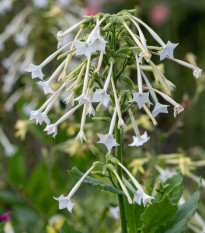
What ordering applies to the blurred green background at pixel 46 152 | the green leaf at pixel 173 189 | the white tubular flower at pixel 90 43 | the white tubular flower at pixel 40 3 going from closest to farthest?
the white tubular flower at pixel 90 43
the green leaf at pixel 173 189
the blurred green background at pixel 46 152
the white tubular flower at pixel 40 3

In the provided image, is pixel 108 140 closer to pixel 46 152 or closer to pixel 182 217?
pixel 182 217

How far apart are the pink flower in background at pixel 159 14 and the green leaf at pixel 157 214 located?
2.96 meters

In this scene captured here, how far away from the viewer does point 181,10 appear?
429cm

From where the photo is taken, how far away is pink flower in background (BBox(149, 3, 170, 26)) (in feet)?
12.4

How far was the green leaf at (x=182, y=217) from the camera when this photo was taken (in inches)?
37.9

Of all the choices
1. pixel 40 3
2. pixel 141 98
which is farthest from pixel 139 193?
pixel 40 3

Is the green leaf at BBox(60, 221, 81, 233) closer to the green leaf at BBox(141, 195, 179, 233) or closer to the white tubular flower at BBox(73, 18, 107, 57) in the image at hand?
the green leaf at BBox(141, 195, 179, 233)

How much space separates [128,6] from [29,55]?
5.96 feet

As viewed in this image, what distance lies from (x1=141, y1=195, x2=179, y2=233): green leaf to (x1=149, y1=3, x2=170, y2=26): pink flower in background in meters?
2.96

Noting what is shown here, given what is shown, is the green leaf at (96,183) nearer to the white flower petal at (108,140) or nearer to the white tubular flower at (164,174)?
the white flower petal at (108,140)

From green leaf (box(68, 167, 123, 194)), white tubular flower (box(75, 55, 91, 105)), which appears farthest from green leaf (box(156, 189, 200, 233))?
white tubular flower (box(75, 55, 91, 105))

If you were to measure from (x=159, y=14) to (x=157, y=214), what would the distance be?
9.92 ft

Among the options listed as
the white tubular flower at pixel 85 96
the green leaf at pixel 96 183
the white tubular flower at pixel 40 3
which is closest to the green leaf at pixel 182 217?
the green leaf at pixel 96 183

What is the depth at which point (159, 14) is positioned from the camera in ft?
12.4
